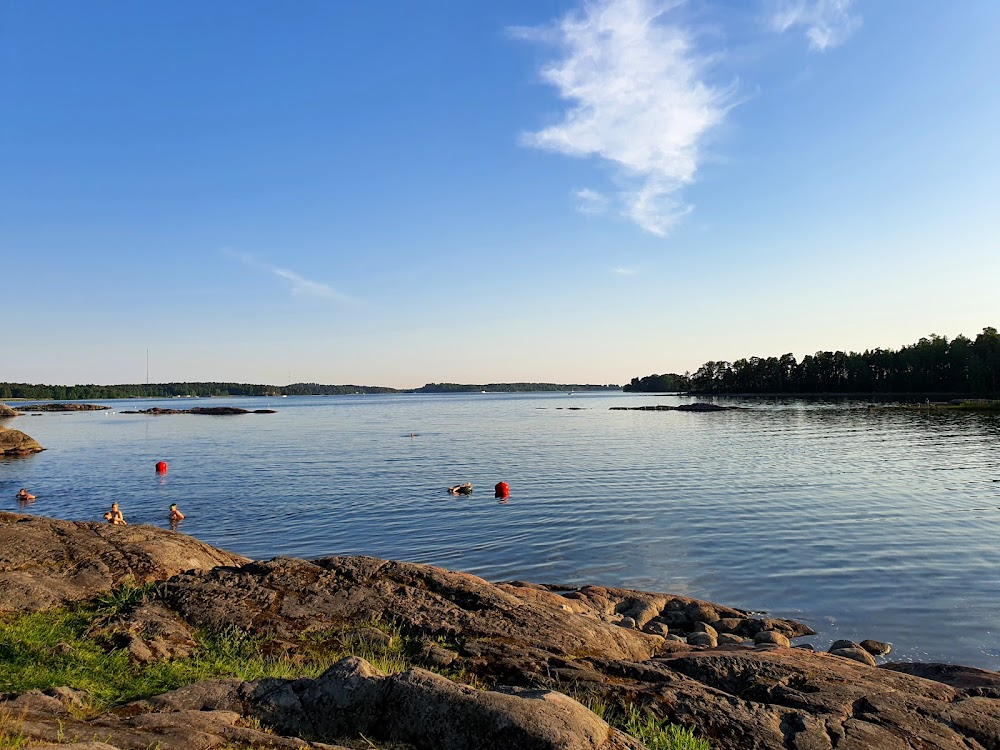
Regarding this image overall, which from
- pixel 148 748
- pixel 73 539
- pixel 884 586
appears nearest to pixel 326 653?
pixel 148 748

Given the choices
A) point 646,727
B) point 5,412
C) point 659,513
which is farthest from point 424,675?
point 5,412

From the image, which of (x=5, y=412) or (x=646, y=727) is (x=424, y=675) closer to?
(x=646, y=727)

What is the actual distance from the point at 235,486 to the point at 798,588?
106ft

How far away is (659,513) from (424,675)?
22.3 meters

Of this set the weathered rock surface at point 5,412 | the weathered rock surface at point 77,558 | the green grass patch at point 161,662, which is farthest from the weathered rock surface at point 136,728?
the weathered rock surface at point 5,412

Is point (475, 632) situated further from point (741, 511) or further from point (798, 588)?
point (741, 511)

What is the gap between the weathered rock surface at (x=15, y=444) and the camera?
59125 millimetres

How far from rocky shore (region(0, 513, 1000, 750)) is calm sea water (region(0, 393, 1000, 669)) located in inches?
175

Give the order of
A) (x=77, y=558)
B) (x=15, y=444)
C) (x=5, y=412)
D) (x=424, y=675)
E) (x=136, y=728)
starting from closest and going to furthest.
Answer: (x=136, y=728) < (x=424, y=675) < (x=77, y=558) < (x=15, y=444) < (x=5, y=412)

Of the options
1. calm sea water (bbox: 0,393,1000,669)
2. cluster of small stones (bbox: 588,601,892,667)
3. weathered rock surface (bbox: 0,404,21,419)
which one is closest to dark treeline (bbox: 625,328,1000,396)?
calm sea water (bbox: 0,393,1000,669)

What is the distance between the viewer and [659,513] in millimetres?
27094

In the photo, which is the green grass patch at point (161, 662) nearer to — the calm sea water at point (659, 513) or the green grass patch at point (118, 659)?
the green grass patch at point (118, 659)

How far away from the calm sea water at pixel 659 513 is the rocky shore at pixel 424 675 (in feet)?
14.6

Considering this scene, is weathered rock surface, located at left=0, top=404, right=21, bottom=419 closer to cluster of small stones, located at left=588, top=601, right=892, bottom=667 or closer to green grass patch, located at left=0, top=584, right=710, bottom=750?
green grass patch, located at left=0, top=584, right=710, bottom=750
